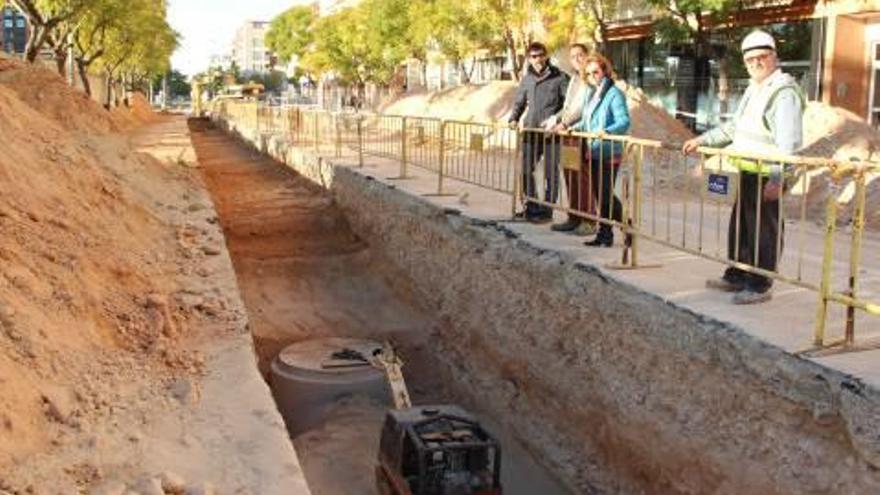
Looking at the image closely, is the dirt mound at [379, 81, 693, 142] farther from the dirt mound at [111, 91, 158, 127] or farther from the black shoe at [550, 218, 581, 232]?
the black shoe at [550, 218, 581, 232]

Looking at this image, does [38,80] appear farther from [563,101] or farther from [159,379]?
[159,379]

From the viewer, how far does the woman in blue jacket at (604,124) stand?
7293 millimetres

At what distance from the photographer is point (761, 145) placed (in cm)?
548

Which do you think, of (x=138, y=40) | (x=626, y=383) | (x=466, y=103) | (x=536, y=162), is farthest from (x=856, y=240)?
(x=138, y=40)

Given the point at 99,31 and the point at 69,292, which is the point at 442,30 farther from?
the point at 69,292

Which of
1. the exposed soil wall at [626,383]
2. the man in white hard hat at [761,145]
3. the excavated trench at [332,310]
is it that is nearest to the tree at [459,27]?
the excavated trench at [332,310]

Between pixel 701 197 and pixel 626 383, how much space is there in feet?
4.53

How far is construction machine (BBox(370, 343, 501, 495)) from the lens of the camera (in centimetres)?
618

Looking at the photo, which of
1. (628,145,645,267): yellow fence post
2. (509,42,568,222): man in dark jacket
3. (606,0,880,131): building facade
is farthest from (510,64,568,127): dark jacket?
(606,0,880,131): building facade

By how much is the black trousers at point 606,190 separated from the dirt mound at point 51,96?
14.9 meters

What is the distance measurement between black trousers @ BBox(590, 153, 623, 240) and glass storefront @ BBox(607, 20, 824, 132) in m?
14.9

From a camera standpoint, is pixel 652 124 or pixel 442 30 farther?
pixel 442 30

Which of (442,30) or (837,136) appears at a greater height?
(442,30)

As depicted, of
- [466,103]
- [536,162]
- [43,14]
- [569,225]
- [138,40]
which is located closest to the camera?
[569,225]
